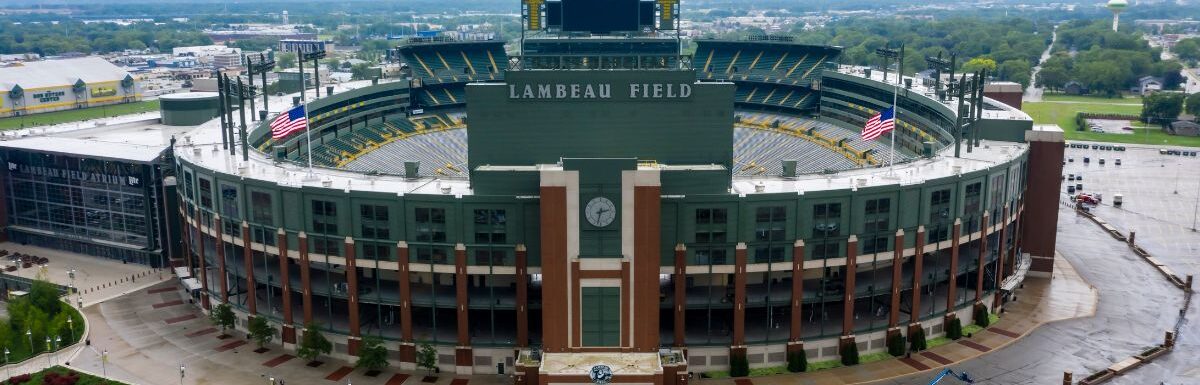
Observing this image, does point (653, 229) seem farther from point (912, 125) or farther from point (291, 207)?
point (912, 125)

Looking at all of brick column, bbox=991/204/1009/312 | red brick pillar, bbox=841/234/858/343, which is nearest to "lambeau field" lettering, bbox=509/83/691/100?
red brick pillar, bbox=841/234/858/343

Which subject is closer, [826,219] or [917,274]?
[826,219]

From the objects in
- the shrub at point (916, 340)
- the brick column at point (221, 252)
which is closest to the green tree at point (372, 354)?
the brick column at point (221, 252)

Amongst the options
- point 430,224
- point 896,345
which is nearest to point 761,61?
point 896,345

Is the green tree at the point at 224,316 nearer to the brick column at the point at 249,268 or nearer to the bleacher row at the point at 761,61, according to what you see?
the brick column at the point at 249,268

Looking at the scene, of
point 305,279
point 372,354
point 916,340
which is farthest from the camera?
point 916,340

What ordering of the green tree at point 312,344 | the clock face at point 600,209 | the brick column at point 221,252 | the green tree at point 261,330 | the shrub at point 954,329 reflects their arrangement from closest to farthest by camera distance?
the clock face at point 600,209
the green tree at point 312,344
the green tree at point 261,330
the shrub at point 954,329
the brick column at point 221,252

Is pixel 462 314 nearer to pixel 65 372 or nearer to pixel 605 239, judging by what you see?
pixel 605 239

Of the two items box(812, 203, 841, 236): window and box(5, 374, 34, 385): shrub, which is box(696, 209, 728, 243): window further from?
box(5, 374, 34, 385): shrub
